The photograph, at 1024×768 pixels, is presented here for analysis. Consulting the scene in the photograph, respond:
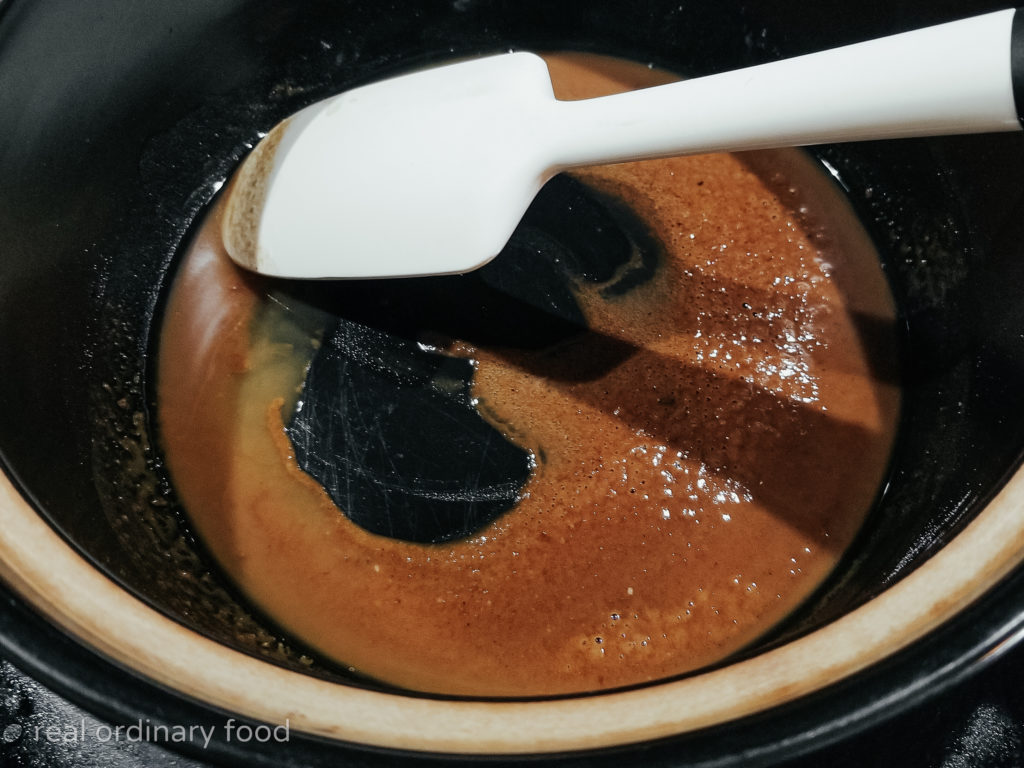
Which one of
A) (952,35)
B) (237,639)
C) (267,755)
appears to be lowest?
(267,755)

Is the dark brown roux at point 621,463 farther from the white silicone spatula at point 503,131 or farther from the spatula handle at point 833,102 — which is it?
the spatula handle at point 833,102

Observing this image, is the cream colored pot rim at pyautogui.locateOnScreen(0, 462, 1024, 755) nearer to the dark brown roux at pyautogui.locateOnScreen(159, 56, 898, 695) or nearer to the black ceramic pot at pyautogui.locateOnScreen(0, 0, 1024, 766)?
the black ceramic pot at pyautogui.locateOnScreen(0, 0, 1024, 766)

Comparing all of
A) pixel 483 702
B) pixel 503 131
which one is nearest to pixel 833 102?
pixel 503 131

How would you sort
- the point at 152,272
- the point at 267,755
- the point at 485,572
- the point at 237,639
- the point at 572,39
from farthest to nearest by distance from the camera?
the point at 572,39 → the point at 152,272 → the point at 485,572 → the point at 237,639 → the point at 267,755

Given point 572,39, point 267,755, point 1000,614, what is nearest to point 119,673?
point 267,755

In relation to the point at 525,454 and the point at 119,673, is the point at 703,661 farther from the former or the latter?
the point at 119,673

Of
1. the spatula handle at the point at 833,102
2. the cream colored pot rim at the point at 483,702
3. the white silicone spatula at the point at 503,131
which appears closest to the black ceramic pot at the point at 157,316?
the cream colored pot rim at the point at 483,702

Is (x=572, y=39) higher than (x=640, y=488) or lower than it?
higher

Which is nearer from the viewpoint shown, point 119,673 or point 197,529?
point 119,673
